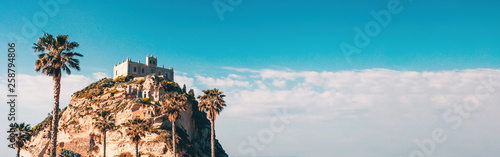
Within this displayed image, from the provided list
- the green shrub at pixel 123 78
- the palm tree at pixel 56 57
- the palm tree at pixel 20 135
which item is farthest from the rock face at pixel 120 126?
the palm tree at pixel 56 57

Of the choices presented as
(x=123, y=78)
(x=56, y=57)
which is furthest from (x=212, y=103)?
(x=123, y=78)

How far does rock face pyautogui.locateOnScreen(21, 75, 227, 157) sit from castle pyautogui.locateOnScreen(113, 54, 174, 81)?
1178 cm

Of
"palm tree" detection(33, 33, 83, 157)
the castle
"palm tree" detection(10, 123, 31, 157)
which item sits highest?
the castle

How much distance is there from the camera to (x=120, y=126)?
99750mm

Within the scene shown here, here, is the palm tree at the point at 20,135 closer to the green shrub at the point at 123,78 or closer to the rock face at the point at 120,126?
the rock face at the point at 120,126

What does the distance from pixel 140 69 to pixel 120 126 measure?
45.0 m

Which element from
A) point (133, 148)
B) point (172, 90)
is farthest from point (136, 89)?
point (133, 148)

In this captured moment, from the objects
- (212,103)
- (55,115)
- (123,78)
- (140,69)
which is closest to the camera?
(55,115)

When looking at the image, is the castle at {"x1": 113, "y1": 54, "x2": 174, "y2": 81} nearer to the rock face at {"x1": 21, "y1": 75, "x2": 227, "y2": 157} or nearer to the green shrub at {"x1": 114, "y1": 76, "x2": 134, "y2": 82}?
the green shrub at {"x1": 114, "y1": 76, "x2": 134, "y2": 82}

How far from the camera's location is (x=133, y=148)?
9531cm

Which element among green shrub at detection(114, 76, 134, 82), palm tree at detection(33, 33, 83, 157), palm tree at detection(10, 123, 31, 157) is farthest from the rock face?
palm tree at detection(33, 33, 83, 157)

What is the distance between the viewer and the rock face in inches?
3799

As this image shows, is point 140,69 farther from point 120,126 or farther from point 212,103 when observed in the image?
point 212,103

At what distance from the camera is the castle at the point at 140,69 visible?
450 feet
